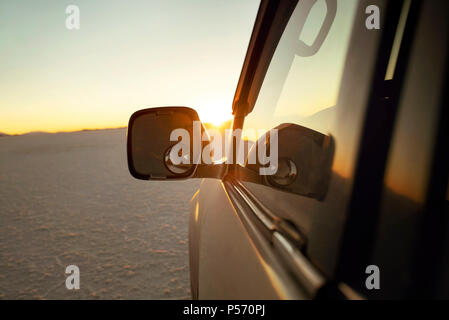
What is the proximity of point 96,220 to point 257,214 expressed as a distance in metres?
5.80

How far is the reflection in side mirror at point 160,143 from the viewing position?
1.50m

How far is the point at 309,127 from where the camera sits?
89cm

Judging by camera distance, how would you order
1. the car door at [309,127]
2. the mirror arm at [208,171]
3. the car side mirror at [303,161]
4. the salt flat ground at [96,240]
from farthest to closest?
the salt flat ground at [96,240] → the mirror arm at [208,171] → the car side mirror at [303,161] → the car door at [309,127]

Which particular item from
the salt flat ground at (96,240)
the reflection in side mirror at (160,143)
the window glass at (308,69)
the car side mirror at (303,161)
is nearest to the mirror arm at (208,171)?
the reflection in side mirror at (160,143)

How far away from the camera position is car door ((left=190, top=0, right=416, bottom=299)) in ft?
1.88

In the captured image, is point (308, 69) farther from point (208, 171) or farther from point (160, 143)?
point (160, 143)

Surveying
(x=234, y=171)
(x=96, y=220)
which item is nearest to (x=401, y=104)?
(x=234, y=171)

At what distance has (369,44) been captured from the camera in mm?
600

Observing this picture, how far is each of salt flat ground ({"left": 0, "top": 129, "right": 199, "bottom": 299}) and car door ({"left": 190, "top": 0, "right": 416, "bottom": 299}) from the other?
2.50 m

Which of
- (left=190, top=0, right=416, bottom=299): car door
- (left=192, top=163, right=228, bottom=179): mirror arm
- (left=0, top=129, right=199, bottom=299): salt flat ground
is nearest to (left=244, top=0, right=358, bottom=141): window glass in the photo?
(left=190, top=0, right=416, bottom=299): car door

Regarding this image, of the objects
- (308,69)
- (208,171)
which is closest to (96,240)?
Result: (208,171)

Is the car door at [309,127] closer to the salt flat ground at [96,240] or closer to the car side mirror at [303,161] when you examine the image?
the car side mirror at [303,161]

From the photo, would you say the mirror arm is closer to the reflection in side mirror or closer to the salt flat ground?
the reflection in side mirror

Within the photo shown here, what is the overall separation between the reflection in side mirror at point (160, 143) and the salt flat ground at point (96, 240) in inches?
85.9
